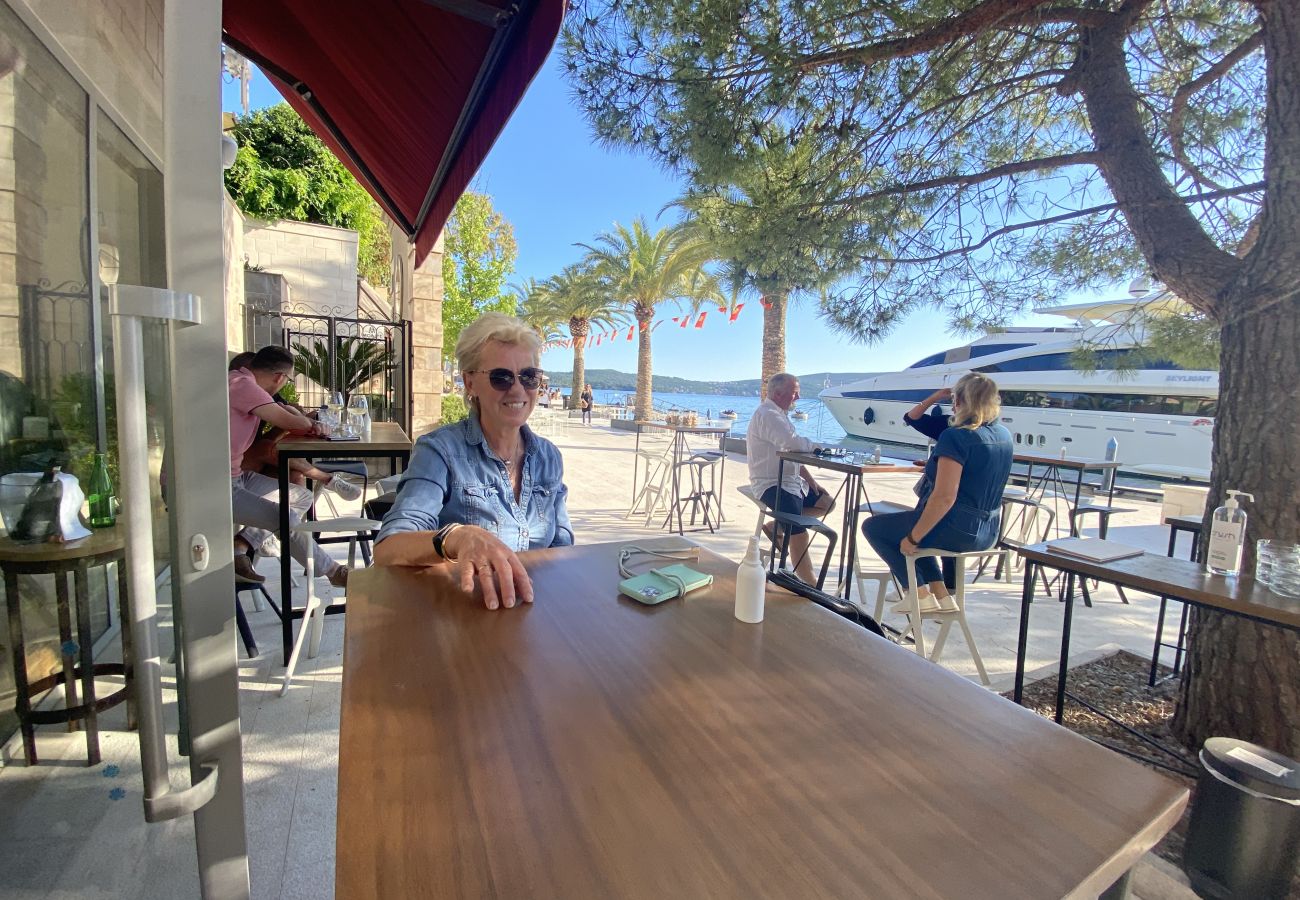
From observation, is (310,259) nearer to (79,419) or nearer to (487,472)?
(79,419)

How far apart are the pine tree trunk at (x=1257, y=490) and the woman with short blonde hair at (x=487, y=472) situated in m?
2.56

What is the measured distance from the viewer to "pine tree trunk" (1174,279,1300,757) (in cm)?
203

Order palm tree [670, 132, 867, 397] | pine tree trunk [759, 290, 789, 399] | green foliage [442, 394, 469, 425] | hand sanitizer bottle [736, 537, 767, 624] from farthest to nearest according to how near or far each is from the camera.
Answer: pine tree trunk [759, 290, 789, 399] → green foliage [442, 394, 469, 425] → palm tree [670, 132, 867, 397] → hand sanitizer bottle [736, 537, 767, 624]

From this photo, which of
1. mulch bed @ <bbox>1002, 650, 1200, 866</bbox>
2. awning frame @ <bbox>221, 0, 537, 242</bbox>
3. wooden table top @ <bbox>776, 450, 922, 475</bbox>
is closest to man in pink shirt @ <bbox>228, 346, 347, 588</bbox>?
awning frame @ <bbox>221, 0, 537, 242</bbox>

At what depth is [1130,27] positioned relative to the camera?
8.29 ft

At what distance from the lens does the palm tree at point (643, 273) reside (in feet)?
53.0

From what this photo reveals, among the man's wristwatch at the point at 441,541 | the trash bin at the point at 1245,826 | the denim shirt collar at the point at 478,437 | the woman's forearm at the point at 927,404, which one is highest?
the woman's forearm at the point at 927,404

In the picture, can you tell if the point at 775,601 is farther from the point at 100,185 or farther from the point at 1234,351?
the point at 100,185

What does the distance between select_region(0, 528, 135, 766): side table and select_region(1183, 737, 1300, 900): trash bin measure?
2.91m

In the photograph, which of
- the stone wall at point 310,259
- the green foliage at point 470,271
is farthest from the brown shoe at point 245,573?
the green foliage at point 470,271

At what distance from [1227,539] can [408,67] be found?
357 cm

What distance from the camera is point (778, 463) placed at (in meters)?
4.39

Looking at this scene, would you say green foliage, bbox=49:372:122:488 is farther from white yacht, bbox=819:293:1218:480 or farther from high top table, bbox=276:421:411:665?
white yacht, bbox=819:293:1218:480

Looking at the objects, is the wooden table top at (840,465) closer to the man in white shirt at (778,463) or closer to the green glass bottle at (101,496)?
the man in white shirt at (778,463)
